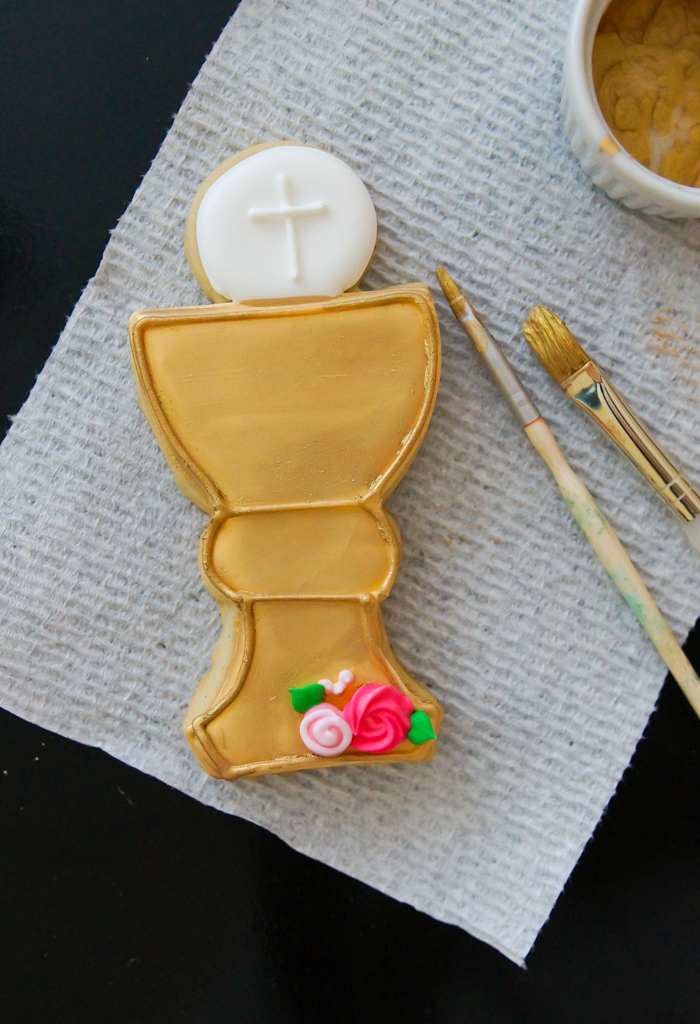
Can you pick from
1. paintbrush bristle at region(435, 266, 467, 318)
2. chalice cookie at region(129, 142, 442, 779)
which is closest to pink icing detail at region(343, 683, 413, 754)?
Result: chalice cookie at region(129, 142, 442, 779)

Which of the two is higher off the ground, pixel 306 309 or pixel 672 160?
pixel 672 160

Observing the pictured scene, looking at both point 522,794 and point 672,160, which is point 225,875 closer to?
point 522,794

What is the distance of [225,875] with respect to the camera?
527 millimetres

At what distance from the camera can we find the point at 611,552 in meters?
0.50

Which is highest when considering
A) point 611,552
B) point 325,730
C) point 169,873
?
point 611,552

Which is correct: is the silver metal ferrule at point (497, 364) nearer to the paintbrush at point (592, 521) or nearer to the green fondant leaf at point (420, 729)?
the paintbrush at point (592, 521)

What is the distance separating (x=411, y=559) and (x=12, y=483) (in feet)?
0.93

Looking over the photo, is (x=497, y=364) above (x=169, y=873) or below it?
above

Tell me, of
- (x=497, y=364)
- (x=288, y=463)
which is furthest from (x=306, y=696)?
(x=497, y=364)

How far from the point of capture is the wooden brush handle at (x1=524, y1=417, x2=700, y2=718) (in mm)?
500

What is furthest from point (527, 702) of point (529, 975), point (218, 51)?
point (218, 51)

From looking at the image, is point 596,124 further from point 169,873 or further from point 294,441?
point 169,873

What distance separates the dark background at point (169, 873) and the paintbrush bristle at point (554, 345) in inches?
8.6

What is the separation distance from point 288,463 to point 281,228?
15cm
